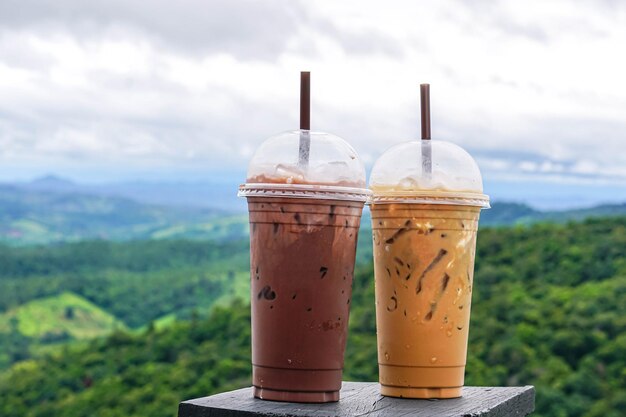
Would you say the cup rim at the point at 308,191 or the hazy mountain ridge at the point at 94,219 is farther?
the hazy mountain ridge at the point at 94,219

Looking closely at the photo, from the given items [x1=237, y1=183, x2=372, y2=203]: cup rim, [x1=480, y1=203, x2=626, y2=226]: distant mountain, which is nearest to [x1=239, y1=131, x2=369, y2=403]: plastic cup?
[x1=237, y1=183, x2=372, y2=203]: cup rim

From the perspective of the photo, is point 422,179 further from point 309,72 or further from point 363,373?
point 363,373

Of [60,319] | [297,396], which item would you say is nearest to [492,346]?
[297,396]

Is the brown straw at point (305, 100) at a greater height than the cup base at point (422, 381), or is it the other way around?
the brown straw at point (305, 100)

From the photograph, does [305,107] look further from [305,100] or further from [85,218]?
[85,218]

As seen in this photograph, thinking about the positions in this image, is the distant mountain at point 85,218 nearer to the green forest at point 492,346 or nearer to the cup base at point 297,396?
the green forest at point 492,346

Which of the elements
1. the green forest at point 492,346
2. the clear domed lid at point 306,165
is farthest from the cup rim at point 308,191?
the green forest at point 492,346

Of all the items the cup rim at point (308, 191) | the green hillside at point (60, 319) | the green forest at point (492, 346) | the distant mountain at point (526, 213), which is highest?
the cup rim at point (308, 191)

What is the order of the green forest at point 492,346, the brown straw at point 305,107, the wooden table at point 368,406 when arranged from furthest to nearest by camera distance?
the green forest at point 492,346
the brown straw at point 305,107
the wooden table at point 368,406

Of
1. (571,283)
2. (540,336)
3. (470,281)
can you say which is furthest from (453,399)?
(571,283)
